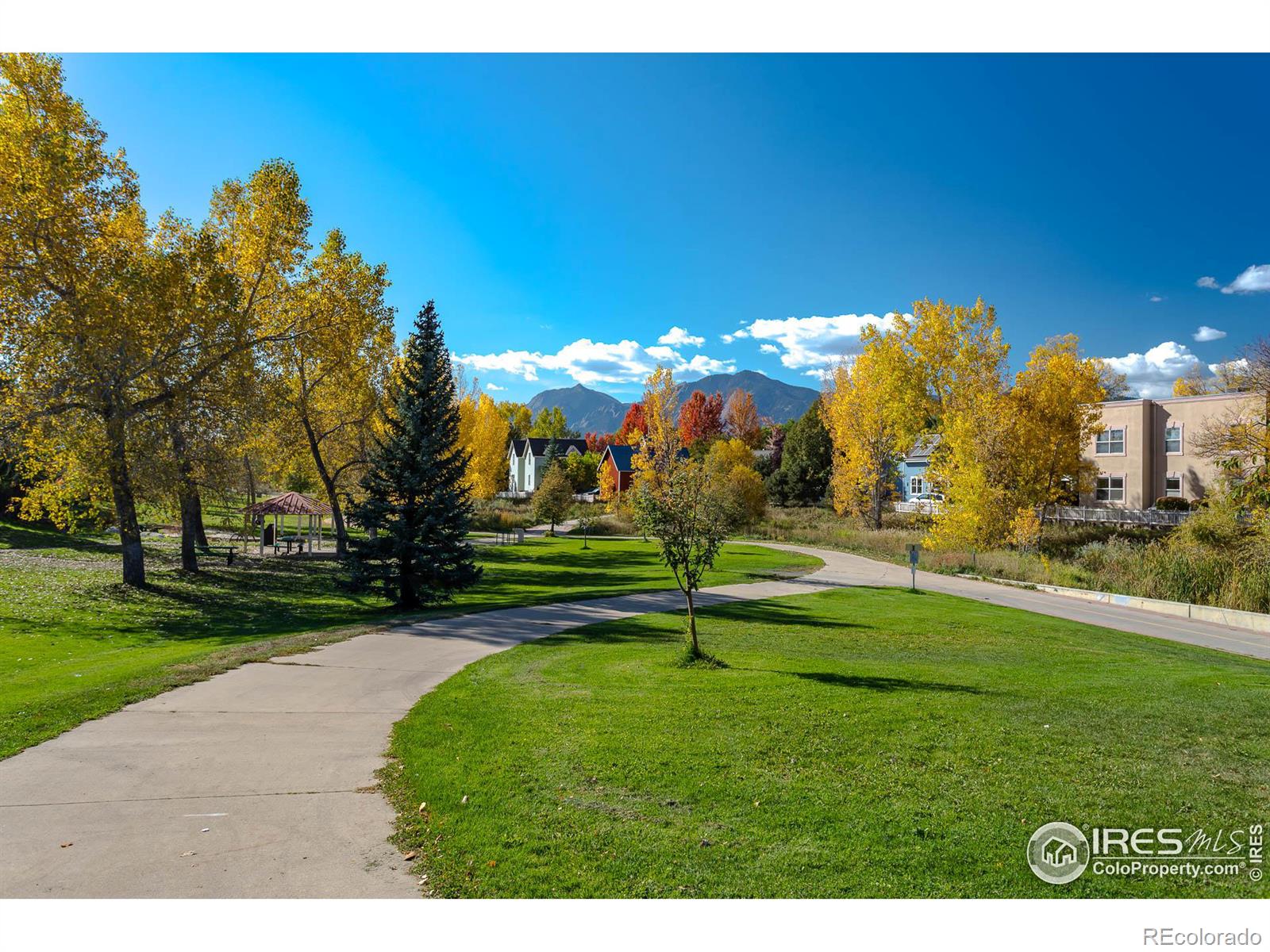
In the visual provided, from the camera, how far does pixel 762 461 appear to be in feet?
203

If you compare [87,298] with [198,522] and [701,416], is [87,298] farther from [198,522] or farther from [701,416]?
[701,416]

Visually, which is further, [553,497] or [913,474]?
[913,474]

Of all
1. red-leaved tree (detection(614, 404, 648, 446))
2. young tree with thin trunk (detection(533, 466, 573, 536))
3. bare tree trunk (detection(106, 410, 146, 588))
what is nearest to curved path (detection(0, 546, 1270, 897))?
bare tree trunk (detection(106, 410, 146, 588))

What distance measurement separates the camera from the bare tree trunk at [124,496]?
15.4m

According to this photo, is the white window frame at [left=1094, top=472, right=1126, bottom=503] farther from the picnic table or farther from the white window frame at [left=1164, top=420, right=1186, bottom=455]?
the picnic table

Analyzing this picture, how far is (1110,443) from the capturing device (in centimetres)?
4131

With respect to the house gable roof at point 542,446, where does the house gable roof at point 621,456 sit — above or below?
below

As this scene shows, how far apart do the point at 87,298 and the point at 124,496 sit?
5.01 meters

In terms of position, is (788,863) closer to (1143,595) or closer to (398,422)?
(398,422)

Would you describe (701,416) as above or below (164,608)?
above

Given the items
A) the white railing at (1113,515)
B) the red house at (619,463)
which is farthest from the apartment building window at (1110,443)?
the red house at (619,463)

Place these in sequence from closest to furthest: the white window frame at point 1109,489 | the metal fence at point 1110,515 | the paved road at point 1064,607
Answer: the paved road at point 1064,607 → the metal fence at point 1110,515 → the white window frame at point 1109,489

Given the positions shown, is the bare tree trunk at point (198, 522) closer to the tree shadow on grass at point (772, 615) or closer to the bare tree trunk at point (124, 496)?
the bare tree trunk at point (124, 496)

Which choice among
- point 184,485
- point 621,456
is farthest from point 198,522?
point 621,456
